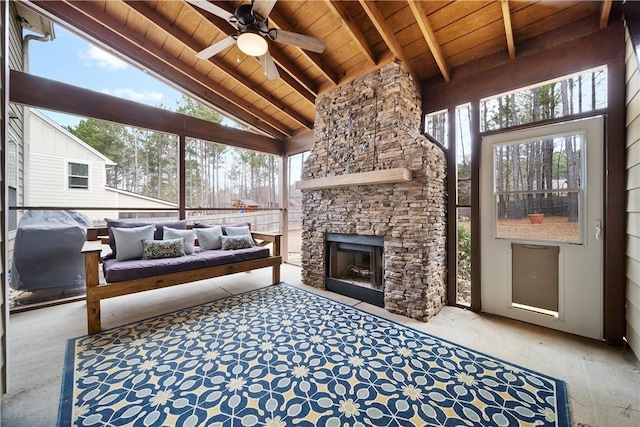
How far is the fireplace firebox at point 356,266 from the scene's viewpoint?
3.21 meters

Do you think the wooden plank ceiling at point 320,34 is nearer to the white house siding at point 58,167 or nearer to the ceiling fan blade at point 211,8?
the ceiling fan blade at point 211,8

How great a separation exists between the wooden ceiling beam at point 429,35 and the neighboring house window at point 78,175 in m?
6.77

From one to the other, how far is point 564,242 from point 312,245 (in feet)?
9.52

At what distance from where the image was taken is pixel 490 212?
2850 millimetres

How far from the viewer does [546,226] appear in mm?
2559

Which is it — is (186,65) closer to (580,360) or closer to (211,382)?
(211,382)

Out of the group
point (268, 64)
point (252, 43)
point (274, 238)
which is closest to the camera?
point (252, 43)

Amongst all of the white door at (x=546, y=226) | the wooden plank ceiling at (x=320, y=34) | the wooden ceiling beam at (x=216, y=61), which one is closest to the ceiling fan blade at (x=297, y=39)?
the wooden plank ceiling at (x=320, y=34)

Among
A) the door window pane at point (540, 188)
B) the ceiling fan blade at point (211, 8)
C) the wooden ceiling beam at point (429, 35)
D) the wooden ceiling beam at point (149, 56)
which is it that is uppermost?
the wooden ceiling beam at point (149, 56)

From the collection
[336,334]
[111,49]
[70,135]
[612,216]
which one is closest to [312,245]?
[336,334]

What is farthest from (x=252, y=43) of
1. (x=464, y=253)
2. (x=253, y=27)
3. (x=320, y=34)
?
(x=464, y=253)

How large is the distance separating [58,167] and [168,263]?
441 cm

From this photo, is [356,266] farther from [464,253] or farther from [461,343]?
[461,343]

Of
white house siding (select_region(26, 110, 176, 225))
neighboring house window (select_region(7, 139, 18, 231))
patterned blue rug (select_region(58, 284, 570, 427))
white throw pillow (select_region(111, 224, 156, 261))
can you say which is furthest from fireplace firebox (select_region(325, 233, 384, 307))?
neighboring house window (select_region(7, 139, 18, 231))
